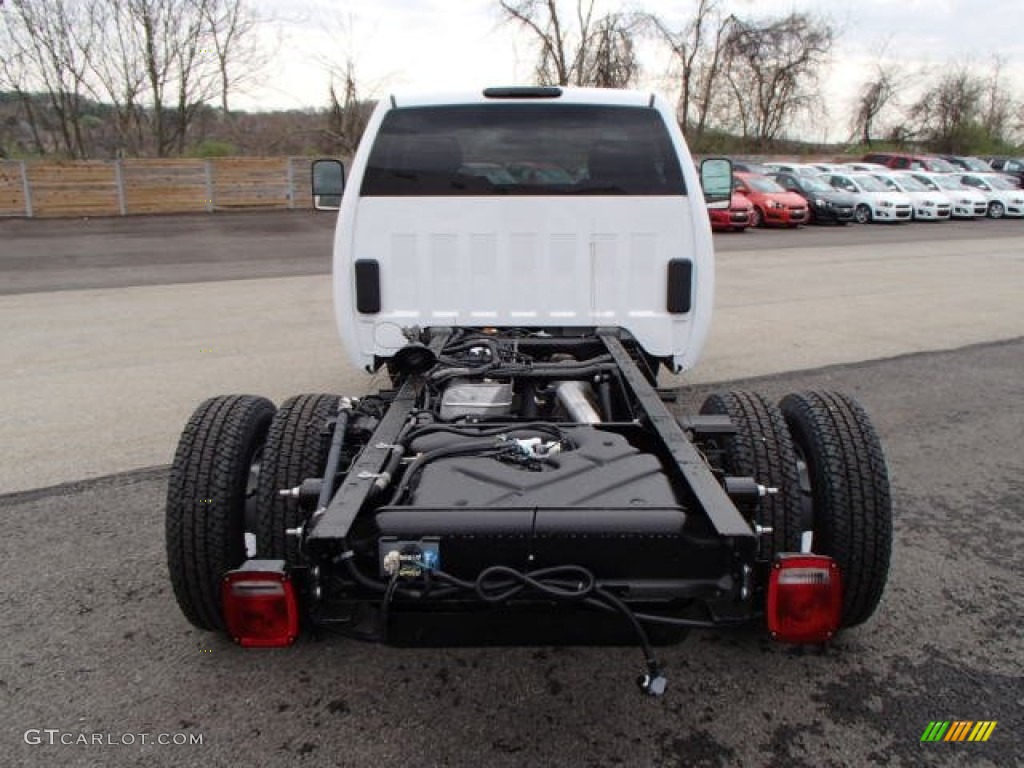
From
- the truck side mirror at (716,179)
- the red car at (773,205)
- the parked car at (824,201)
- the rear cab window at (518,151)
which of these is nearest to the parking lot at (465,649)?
the truck side mirror at (716,179)

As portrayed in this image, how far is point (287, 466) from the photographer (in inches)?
108

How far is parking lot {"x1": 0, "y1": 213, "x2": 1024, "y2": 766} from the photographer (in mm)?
2469

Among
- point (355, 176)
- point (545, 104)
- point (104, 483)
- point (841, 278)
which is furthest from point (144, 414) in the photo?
point (841, 278)

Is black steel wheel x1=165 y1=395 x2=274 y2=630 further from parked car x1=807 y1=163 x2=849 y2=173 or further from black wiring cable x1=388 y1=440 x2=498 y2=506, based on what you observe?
parked car x1=807 y1=163 x2=849 y2=173

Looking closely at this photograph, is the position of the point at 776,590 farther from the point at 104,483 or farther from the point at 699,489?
the point at 104,483

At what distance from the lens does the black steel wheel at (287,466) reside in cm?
266

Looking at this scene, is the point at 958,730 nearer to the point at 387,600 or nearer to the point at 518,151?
the point at 387,600

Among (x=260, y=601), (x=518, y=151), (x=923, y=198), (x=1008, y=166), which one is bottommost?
(x=260, y=601)

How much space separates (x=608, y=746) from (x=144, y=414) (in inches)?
175

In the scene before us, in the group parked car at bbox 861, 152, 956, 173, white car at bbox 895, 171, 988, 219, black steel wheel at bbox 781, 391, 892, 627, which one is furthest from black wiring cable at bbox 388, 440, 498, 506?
parked car at bbox 861, 152, 956, 173

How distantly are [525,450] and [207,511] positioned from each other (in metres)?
1.05

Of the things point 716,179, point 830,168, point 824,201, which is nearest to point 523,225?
point 716,179

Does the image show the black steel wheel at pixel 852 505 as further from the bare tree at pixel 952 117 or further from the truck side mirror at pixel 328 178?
the bare tree at pixel 952 117

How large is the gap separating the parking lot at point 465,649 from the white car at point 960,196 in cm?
2061
